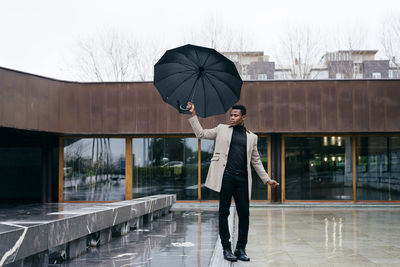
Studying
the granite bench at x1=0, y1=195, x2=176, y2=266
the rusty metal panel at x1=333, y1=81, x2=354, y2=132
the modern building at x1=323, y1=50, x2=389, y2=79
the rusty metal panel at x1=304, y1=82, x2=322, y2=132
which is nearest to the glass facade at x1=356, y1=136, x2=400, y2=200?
the rusty metal panel at x1=333, y1=81, x2=354, y2=132

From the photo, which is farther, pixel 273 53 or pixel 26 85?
pixel 273 53

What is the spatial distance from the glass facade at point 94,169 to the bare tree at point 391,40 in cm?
1736

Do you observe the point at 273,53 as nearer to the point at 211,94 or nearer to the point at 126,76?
the point at 126,76

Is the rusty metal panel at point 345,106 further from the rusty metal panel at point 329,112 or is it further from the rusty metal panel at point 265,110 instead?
the rusty metal panel at point 265,110

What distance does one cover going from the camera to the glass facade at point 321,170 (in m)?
15.8

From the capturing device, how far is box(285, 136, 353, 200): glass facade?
15773 millimetres

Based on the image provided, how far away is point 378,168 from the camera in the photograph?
619 inches

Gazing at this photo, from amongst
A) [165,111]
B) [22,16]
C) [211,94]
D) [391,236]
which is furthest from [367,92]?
[22,16]

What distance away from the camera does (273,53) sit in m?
28.2

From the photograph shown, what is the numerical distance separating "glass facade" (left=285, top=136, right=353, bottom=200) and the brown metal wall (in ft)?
3.26

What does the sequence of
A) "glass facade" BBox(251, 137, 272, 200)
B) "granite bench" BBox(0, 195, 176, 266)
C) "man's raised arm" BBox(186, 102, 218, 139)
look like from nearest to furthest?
1. "granite bench" BBox(0, 195, 176, 266)
2. "man's raised arm" BBox(186, 102, 218, 139)
3. "glass facade" BBox(251, 137, 272, 200)

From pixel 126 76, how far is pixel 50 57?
219 inches

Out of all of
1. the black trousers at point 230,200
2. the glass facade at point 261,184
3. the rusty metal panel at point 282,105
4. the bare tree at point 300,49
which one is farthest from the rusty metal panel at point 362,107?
the bare tree at point 300,49

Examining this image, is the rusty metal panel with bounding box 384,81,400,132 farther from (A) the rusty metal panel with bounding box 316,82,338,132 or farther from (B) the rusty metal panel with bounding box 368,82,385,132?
(A) the rusty metal panel with bounding box 316,82,338,132
